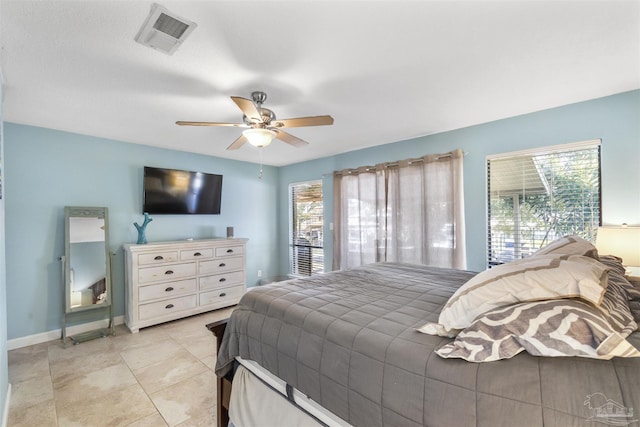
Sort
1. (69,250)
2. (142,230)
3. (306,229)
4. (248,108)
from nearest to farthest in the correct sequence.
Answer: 1. (248,108)
2. (69,250)
3. (142,230)
4. (306,229)

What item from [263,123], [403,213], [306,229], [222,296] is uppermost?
[263,123]

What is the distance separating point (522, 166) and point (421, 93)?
1.46m

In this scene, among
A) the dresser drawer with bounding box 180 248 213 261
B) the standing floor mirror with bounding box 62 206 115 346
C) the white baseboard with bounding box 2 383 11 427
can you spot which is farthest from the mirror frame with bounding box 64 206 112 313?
the white baseboard with bounding box 2 383 11 427

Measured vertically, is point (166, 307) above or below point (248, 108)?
below

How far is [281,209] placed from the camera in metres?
5.43

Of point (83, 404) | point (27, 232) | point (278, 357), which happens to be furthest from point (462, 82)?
point (27, 232)

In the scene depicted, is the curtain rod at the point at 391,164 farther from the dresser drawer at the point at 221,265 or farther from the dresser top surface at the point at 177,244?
the dresser drawer at the point at 221,265

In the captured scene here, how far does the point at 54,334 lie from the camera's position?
10.2 feet

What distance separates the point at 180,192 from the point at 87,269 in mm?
1426

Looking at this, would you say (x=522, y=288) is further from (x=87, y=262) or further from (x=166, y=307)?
(x=87, y=262)

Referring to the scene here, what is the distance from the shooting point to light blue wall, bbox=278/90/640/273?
2264 mm

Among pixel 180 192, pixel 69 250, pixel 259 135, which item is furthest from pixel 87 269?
pixel 259 135

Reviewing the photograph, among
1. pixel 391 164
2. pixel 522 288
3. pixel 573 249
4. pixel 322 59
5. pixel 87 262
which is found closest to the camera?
pixel 522 288

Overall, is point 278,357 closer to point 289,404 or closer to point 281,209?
point 289,404
